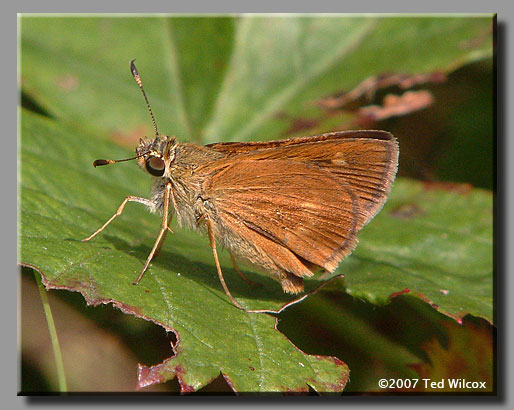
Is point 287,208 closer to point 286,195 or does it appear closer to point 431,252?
point 286,195

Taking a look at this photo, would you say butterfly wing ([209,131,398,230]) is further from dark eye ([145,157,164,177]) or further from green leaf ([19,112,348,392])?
green leaf ([19,112,348,392])

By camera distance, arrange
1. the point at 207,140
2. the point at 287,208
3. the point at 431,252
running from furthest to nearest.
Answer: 1. the point at 207,140
2. the point at 431,252
3. the point at 287,208

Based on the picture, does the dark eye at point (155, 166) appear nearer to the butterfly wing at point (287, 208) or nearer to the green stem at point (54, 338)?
the butterfly wing at point (287, 208)

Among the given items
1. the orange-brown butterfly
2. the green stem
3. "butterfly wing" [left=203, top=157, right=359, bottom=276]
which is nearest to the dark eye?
the orange-brown butterfly

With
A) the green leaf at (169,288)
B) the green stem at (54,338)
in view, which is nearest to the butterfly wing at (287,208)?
the green leaf at (169,288)

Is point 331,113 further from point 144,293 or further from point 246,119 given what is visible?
point 144,293

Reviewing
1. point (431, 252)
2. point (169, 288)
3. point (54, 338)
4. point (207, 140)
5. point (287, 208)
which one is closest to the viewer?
point (169, 288)

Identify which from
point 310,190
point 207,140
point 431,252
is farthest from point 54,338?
point 431,252
